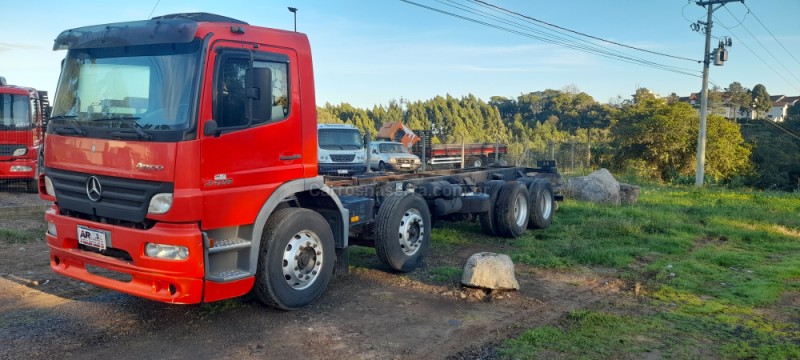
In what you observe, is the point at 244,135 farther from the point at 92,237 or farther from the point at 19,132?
the point at 19,132

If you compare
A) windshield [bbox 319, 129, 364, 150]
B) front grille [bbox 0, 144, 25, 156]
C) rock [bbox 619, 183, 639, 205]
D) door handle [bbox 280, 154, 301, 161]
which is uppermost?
windshield [bbox 319, 129, 364, 150]

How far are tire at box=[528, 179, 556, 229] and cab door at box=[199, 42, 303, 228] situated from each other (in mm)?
6236

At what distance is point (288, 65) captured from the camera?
6027 mm

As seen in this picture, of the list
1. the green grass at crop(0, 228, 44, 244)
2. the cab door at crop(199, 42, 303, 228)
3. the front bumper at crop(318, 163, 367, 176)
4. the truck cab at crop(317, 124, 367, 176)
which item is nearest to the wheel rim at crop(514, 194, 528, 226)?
the cab door at crop(199, 42, 303, 228)

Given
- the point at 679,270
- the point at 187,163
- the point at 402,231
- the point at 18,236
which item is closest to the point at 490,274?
the point at 402,231

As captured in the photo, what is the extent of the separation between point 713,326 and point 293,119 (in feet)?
15.2

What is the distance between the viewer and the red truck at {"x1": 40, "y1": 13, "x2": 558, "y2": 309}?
5047 mm

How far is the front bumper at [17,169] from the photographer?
49.0 feet

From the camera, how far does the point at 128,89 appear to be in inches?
211

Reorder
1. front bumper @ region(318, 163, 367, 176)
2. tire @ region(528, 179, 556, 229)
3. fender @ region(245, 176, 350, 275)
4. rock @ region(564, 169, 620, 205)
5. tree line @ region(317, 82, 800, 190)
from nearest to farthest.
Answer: fender @ region(245, 176, 350, 275) < tire @ region(528, 179, 556, 229) < rock @ region(564, 169, 620, 205) < front bumper @ region(318, 163, 367, 176) < tree line @ region(317, 82, 800, 190)

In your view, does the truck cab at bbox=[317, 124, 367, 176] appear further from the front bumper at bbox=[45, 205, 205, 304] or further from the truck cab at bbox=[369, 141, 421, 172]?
the front bumper at bbox=[45, 205, 205, 304]

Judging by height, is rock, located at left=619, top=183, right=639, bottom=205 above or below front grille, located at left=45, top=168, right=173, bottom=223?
below

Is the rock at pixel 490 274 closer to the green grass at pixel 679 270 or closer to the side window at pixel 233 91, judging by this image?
the green grass at pixel 679 270

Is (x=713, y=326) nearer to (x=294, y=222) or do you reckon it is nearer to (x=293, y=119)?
(x=294, y=222)
